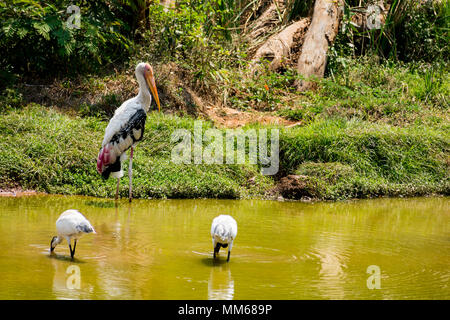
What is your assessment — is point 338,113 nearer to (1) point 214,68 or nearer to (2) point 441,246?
(1) point 214,68

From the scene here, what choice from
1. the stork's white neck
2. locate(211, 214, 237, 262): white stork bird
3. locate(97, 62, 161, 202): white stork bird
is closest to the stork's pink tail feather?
locate(97, 62, 161, 202): white stork bird

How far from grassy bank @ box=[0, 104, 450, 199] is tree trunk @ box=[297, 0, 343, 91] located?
2.82m

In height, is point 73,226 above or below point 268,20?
below

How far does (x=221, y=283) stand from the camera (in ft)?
15.6

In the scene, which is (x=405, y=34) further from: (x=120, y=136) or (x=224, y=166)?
(x=120, y=136)

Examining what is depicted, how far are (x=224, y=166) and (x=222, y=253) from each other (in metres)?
3.80

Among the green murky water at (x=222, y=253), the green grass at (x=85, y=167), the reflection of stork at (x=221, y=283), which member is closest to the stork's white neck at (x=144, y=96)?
the green grass at (x=85, y=167)

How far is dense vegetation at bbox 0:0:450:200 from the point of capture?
29.2 ft

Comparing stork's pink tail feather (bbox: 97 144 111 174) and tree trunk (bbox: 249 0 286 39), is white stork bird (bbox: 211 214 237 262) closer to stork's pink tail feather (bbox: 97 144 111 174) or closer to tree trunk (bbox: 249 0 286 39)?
stork's pink tail feather (bbox: 97 144 111 174)

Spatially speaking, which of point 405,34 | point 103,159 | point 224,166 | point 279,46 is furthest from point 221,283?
point 405,34

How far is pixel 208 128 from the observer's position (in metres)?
10.4

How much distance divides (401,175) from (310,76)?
13.1 ft

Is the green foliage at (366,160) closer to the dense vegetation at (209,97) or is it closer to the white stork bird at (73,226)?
the dense vegetation at (209,97)

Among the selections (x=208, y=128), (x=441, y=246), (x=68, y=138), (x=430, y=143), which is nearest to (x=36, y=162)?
(x=68, y=138)
